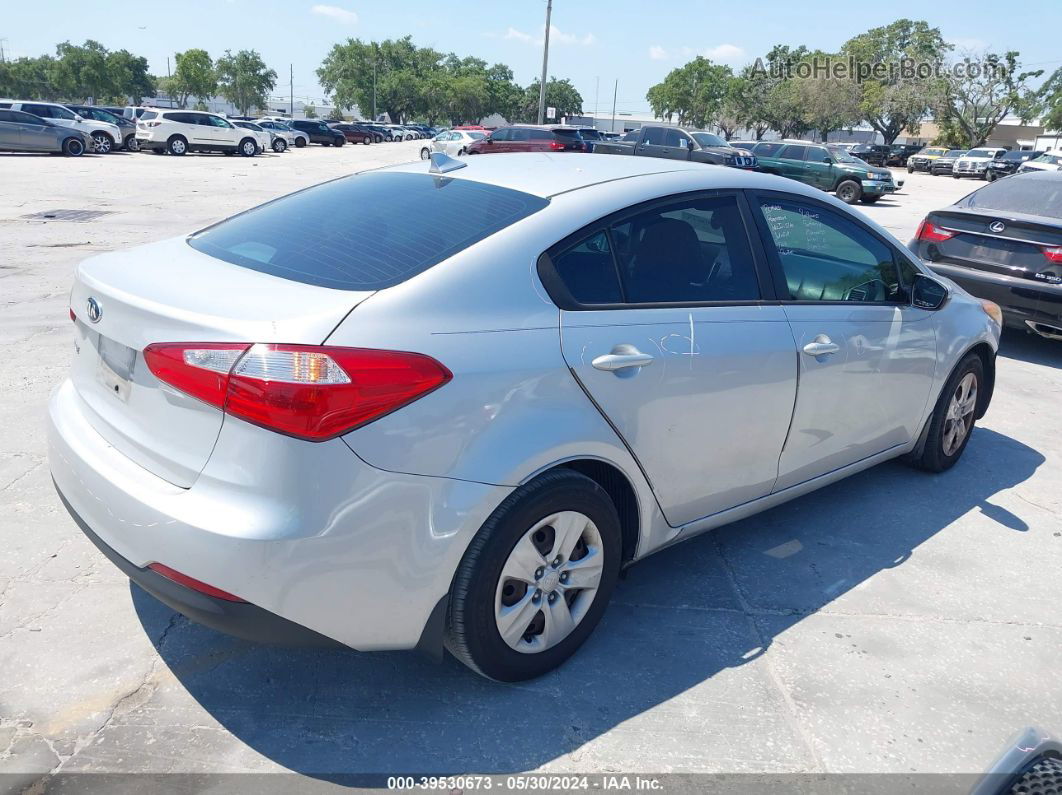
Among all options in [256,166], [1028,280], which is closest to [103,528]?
[1028,280]

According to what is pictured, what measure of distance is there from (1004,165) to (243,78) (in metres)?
92.2

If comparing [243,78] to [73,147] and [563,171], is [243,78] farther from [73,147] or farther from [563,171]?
[563,171]

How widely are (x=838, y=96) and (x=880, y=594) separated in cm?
7853

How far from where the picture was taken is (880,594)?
11.8ft

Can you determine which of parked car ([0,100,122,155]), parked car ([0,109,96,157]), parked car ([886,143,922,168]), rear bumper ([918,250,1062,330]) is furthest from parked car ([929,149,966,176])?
rear bumper ([918,250,1062,330])

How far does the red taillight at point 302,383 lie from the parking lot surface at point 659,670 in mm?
1054

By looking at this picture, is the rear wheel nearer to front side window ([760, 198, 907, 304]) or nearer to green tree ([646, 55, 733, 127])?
front side window ([760, 198, 907, 304])

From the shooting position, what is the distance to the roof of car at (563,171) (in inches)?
122

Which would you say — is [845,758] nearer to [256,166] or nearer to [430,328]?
[430,328]

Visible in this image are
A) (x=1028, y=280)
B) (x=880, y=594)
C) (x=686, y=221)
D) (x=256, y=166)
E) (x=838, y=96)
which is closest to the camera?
(x=686, y=221)

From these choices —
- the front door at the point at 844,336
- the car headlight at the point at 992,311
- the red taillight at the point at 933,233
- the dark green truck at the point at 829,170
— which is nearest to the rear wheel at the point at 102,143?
the dark green truck at the point at 829,170

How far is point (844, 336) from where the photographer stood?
3609 millimetres

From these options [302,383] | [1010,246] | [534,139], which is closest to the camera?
[302,383]

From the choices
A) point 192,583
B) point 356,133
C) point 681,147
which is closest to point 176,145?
point 681,147
